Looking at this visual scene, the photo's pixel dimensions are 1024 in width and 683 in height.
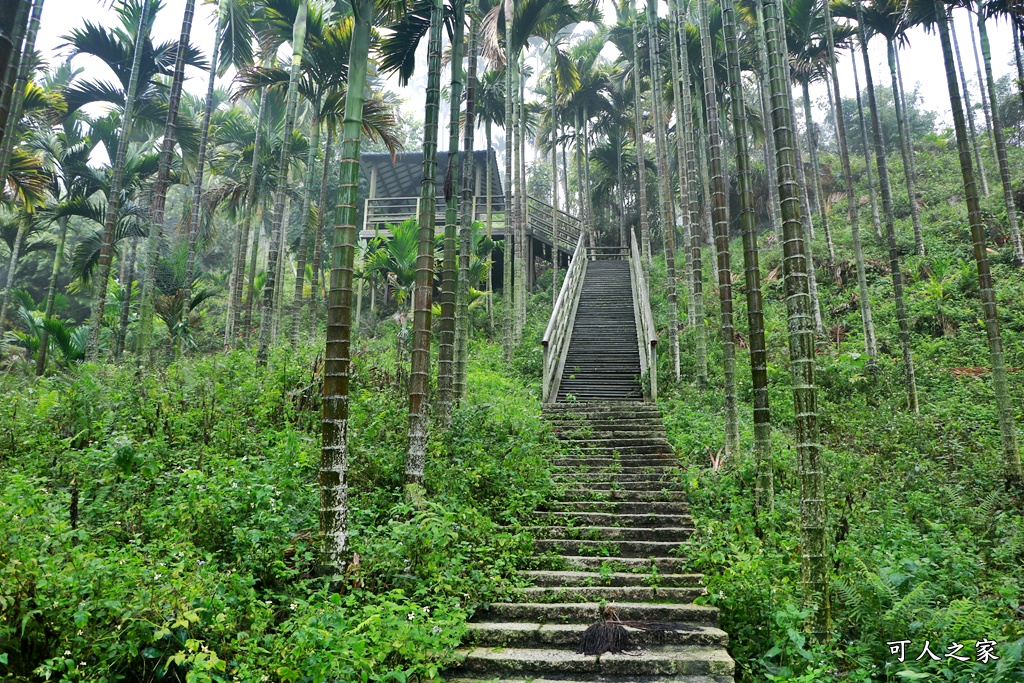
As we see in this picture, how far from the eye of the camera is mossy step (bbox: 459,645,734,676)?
4699mm

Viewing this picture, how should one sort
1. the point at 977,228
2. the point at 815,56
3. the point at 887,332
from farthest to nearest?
the point at 815,56 < the point at 887,332 < the point at 977,228

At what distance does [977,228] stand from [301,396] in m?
9.59

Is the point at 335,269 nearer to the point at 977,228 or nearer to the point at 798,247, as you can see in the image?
the point at 798,247

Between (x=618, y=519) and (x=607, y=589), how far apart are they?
1.45 m

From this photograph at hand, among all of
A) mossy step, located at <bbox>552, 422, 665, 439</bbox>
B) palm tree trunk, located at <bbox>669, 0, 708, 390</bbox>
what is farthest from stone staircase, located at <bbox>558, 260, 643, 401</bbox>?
mossy step, located at <bbox>552, 422, 665, 439</bbox>

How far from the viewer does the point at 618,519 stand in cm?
721

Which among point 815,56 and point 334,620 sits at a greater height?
point 815,56

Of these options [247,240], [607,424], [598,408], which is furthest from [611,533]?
[247,240]

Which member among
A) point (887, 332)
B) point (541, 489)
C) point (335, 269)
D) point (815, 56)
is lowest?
point (541, 489)

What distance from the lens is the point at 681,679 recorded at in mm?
4629

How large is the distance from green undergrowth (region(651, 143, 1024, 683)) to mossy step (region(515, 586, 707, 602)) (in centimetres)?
30

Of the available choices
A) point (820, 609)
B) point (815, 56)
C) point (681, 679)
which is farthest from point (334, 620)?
point (815, 56)

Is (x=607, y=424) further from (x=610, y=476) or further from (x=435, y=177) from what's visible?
(x=435, y=177)

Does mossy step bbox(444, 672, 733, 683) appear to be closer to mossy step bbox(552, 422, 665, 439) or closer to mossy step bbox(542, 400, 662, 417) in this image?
mossy step bbox(552, 422, 665, 439)
